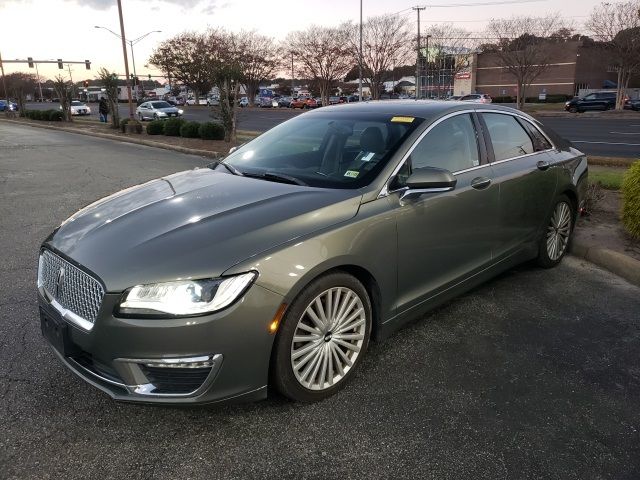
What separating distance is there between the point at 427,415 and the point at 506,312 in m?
1.64

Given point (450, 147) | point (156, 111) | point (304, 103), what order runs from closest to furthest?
1. point (450, 147)
2. point (156, 111)
3. point (304, 103)

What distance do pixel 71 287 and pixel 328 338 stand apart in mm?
1375

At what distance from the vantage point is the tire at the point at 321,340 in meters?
2.66

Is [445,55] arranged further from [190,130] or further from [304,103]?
[190,130]

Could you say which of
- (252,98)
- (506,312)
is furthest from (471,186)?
(252,98)

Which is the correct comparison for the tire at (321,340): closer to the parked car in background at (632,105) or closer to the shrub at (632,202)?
the shrub at (632,202)

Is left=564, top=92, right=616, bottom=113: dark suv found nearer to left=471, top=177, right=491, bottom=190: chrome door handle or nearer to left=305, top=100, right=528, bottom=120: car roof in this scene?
left=305, top=100, right=528, bottom=120: car roof

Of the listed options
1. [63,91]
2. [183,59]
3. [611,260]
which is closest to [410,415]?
[611,260]

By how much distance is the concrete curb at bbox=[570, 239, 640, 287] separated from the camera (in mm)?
4805

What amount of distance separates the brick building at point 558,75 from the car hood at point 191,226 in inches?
2560

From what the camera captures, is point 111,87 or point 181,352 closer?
point 181,352

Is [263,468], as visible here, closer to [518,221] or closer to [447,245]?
[447,245]

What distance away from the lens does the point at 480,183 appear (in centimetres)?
382

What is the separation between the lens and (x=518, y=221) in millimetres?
4316
